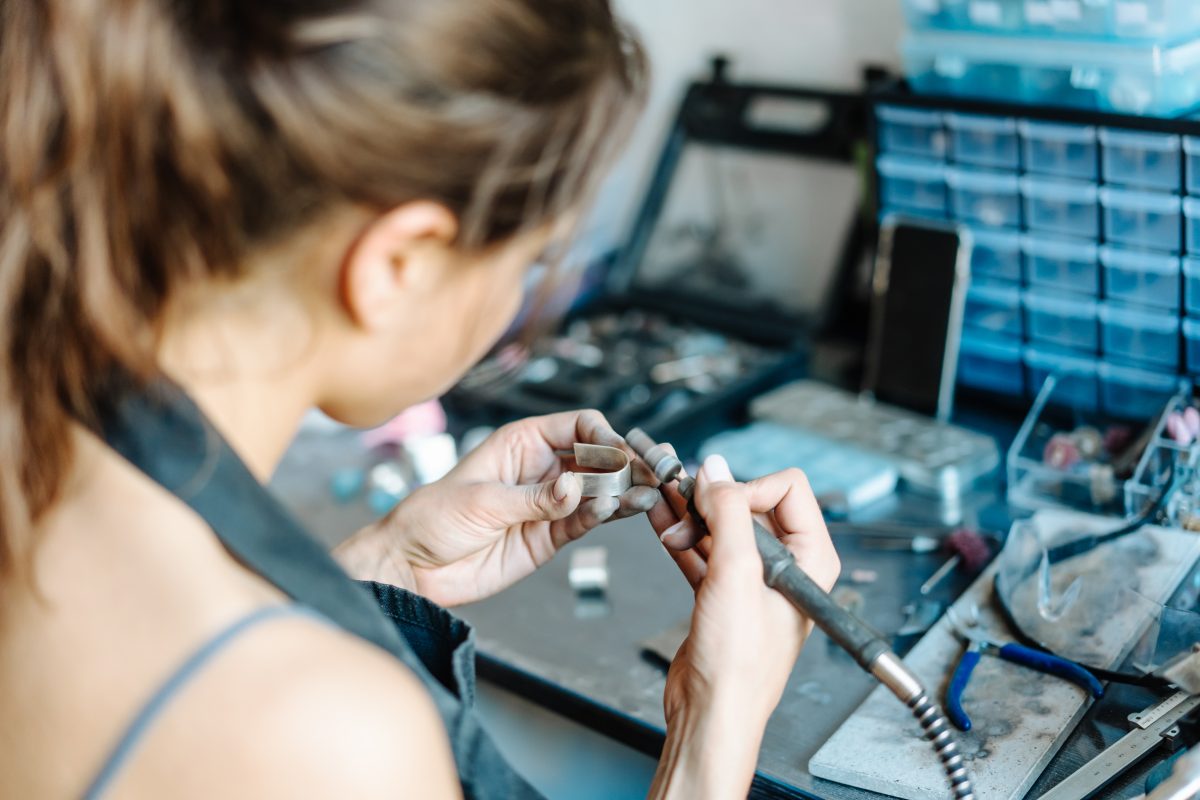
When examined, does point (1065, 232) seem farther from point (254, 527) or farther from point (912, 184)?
point (254, 527)

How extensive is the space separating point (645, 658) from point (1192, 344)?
58 centimetres

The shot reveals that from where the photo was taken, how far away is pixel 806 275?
58.8 inches

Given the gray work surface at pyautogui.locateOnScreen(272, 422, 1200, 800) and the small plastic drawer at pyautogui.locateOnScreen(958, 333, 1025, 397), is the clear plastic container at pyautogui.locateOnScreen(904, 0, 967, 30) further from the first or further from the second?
the gray work surface at pyautogui.locateOnScreen(272, 422, 1200, 800)

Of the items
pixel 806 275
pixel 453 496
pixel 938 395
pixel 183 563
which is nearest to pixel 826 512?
pixel 938 395

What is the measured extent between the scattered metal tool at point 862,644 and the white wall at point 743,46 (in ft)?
2.80

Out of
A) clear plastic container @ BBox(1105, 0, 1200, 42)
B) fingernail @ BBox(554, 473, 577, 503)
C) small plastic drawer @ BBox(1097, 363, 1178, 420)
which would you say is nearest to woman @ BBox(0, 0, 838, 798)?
fingernail @ BBox(554, 473, 577, 503)

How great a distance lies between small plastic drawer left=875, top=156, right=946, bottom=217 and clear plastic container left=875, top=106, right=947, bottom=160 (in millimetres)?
11

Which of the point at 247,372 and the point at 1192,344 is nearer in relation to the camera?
the point at 247,372

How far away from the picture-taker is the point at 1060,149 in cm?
110

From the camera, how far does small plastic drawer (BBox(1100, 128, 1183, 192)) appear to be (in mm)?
1018

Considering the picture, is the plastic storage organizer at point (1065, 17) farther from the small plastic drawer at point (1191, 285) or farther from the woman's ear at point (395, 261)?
the woman's ear at point (395, 261)

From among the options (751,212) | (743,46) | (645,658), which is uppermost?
(743,46)

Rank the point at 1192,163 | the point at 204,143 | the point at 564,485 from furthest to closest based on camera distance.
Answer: the point at 1192,163, the point at 564,485, the point at 204,143

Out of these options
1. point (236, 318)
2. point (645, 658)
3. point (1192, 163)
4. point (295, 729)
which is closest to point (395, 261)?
point (236, 318)
